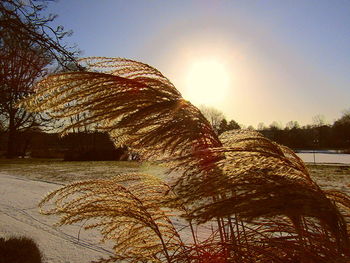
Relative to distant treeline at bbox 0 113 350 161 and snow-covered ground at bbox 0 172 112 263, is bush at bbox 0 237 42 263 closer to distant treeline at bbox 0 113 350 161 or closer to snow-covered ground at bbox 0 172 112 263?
snow-covered ground at bbox 0 172 112 263

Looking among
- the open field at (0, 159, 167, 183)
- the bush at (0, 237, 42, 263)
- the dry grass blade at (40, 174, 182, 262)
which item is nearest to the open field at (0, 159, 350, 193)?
the open field at (0, 159, 167, 183)

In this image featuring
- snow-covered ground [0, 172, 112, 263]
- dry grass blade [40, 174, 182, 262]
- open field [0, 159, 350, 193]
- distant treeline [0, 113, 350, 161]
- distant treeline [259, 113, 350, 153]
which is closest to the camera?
dry grass blade [40, 174, 182, 262]

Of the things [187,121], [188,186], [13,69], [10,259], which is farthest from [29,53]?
[188,186]

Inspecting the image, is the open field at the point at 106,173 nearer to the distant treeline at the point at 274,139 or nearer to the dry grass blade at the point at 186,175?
the dry grass blade at the point at 186,175

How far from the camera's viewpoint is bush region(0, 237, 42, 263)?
386 cm

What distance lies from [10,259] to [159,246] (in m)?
2.99

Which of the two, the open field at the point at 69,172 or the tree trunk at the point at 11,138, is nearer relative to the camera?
the tree trunk at the point at 11,138

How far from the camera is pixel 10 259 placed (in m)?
3.82

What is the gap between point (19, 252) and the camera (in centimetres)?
404

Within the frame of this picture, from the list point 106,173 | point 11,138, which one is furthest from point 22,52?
point 11,138

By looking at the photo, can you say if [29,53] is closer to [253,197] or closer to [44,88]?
[44,88]

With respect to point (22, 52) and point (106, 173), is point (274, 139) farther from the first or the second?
point (22, 52)

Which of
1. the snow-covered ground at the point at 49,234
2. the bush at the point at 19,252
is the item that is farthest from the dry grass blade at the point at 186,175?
the bush at the point at 19,252

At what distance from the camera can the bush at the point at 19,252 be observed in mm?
3861
